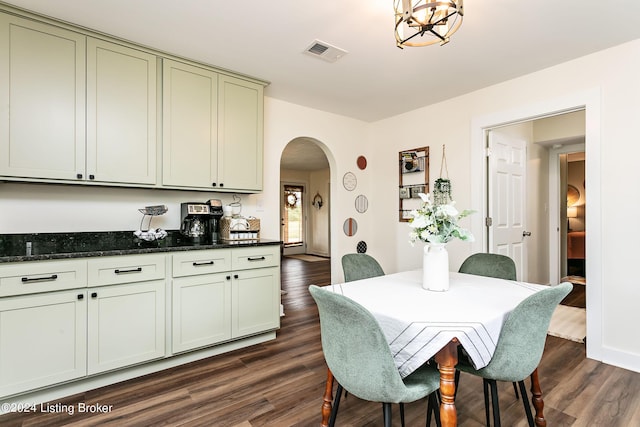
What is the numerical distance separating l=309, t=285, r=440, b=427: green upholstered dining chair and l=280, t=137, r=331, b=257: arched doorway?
24.5 ft

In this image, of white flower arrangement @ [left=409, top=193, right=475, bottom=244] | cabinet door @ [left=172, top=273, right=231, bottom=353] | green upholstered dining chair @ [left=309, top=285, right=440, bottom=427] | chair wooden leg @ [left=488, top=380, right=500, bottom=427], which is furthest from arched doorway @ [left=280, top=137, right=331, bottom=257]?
green upholstered dining chair @ [left=309, top=285, right=440, bottom=427]

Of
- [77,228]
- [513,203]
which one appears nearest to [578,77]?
[513,203]

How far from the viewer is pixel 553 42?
2438 millimetres

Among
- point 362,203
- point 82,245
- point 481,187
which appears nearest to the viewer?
point 82,245

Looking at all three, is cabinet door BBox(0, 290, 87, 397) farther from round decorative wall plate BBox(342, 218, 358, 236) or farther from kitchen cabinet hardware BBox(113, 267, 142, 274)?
round decorative wall plate BBox(342, 218, 358, 236)

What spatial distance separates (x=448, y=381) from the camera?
52.4 inches

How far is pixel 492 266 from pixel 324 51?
2088mm

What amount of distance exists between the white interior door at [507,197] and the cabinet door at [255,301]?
2337 millimetres

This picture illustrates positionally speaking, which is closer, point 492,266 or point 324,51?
point 492,266

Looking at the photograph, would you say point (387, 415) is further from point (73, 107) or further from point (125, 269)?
point (73, 107)

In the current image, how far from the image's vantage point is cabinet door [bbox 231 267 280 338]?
273 cm

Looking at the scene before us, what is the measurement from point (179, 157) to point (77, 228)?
95 cm

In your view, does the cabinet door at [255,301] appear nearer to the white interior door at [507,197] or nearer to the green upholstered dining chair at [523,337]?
the green upholstered dining chair at [523,337]

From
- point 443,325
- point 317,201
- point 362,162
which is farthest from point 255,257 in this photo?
point 317,201
